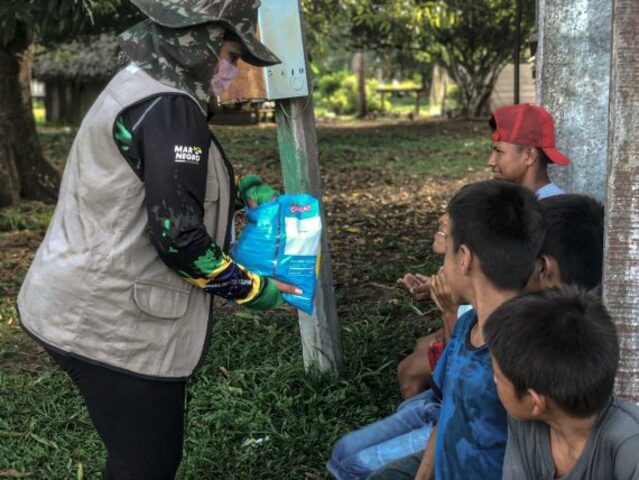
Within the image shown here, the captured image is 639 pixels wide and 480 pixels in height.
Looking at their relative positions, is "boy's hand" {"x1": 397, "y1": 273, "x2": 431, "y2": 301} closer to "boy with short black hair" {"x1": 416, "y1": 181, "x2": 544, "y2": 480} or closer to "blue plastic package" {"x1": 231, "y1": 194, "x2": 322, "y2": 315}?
"blue plastic package" {"x1": 231, "y1": 194, "x2": 322, "y2": 315}

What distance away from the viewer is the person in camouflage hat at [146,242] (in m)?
2.38

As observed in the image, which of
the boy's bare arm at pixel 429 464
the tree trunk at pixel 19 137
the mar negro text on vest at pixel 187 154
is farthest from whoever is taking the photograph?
the tree trunk at pixel 19 137

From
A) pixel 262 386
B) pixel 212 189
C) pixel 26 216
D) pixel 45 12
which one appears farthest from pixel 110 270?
pixel 26 216

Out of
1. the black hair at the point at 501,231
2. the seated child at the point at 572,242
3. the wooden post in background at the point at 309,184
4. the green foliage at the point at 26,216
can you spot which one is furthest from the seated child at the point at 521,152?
the green foliage at the point at 26,216

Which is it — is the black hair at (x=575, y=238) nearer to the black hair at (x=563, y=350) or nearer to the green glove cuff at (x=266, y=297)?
the black hair at (x=563, y=350)

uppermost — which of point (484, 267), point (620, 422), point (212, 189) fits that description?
point (212, 189)

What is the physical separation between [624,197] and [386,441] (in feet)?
4.85

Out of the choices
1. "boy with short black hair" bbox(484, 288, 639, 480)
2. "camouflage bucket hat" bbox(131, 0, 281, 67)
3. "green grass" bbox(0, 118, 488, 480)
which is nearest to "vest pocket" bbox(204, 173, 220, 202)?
"camouflage bucket hat" bbox(131, 0, 281, 67)

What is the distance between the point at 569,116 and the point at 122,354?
240cm

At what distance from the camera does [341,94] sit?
110ft

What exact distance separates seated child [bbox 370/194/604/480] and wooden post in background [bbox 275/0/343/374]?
1250 millimetres

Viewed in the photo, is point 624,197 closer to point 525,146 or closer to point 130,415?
point 130,415

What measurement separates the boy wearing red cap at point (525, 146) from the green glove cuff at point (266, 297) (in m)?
1.44

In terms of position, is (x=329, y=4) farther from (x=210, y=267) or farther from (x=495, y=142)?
(x=210, y=267)
